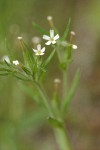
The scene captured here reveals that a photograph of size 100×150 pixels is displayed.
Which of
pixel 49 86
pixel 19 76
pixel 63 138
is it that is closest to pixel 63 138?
pixel 63 138

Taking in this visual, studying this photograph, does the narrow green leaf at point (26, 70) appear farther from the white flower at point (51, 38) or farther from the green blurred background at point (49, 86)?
the green blurred background at point (49, 86)

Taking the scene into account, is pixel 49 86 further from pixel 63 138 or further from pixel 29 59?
pixel 29 59

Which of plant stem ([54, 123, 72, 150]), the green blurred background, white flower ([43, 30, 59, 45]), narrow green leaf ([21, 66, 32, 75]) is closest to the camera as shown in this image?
narrow green leaf ([21, 66, 32, 75])

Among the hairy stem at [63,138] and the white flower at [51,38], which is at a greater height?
the white flower at [51,38]

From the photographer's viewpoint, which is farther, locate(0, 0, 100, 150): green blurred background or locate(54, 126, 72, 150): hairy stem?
locate(0, 0, 100, 150): green blurred background

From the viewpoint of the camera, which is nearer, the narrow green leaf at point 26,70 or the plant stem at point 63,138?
the narrow green leaf at point 26,70

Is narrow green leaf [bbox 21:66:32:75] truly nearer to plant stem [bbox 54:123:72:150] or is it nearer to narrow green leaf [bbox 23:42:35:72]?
narrow green leaf [bbox 23:42:35:72]

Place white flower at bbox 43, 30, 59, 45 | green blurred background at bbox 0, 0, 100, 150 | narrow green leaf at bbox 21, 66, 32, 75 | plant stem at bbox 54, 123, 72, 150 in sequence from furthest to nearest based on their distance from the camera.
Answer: green blurred background at bbox 0, 0, 100, 150 < plant stem at bbox 54, 123, 72, 150 < white flower at bbox 43, 30, 59, 45 < narrow green leaf at bbox 21, 66, 32, 75

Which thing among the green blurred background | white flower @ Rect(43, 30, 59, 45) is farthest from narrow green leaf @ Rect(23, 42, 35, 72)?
the green blurred background

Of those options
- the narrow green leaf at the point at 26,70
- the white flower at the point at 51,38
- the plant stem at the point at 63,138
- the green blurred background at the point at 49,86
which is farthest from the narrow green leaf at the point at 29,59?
the green blurred background at the point at 49,86
